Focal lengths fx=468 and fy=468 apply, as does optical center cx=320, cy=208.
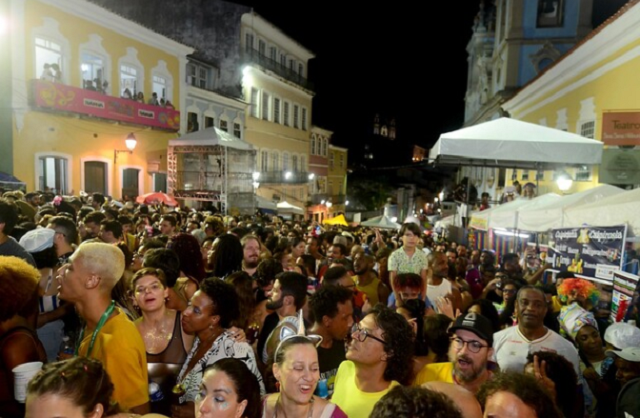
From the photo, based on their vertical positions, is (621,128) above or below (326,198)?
above

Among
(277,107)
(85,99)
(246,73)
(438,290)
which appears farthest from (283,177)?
(438,290)

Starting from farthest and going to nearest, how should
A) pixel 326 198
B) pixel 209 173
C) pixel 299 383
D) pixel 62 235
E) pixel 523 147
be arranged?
pixel 326 198, pixel 209 173, pixel 523 147, pixel 62 235, pixel 299 383

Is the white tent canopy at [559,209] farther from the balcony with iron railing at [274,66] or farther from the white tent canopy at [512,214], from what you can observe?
the balcony with iron railing at [274,66]

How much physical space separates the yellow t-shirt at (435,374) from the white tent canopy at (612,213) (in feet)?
15.0

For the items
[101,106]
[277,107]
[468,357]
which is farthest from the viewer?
[277,107]

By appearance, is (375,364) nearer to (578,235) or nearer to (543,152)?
(543,152)

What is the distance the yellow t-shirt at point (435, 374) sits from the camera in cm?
326

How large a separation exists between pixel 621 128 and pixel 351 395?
8.20 meters

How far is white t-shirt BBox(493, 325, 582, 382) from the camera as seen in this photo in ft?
13.0

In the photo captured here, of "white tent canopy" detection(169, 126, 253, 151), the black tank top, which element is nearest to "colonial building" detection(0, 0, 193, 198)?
"white tent canopy" detection(169, 126, 253, 151)

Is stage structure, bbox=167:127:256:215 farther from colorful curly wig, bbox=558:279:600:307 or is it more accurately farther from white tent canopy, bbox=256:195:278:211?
colorful curly wig, bbox=558:279:600:307

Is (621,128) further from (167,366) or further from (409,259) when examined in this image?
(167,366)

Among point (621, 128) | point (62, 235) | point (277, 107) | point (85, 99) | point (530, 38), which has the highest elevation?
point (530, 38)

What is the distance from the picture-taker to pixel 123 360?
281cm
